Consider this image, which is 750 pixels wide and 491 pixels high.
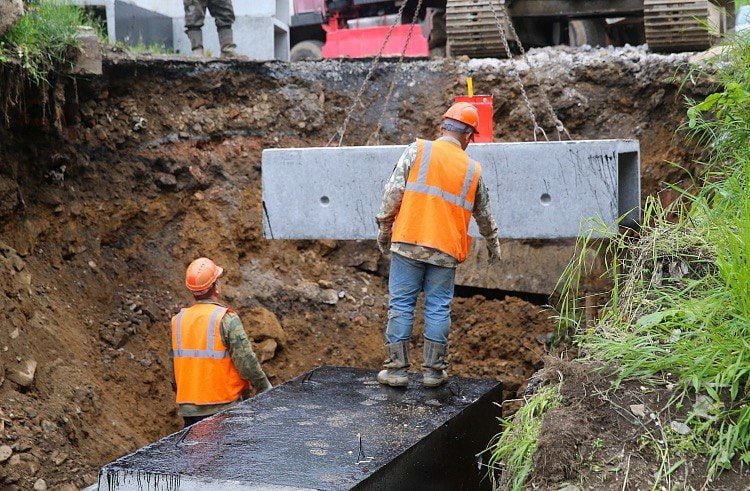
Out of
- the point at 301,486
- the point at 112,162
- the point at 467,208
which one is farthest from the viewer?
the point at 112,162

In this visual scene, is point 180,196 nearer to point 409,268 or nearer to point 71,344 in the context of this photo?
point 71,344

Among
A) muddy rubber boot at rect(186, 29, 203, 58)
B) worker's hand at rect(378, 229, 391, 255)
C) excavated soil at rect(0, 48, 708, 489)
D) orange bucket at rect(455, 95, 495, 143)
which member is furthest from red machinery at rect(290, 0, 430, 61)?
worker's hand at rect(378, 229, 391, 255)

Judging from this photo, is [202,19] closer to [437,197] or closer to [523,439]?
[437,197]

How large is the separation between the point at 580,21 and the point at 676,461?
8.40 metres

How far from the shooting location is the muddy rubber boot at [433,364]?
5254 millimetres

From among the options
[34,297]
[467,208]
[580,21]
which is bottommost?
[34,297]

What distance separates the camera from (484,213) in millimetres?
5344

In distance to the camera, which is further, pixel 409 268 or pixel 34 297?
pixel 34 297

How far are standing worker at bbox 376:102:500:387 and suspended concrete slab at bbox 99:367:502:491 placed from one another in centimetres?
31

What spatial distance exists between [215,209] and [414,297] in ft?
11.2

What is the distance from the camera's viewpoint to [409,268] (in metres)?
5.20

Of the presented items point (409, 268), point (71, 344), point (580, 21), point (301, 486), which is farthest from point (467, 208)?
point (580, 21)

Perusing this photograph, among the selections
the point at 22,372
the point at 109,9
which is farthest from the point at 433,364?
the point at 109,9

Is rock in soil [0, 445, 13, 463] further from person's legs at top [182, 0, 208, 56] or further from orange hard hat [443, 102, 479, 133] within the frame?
person's legs at top [182, 0, 208, 56]
